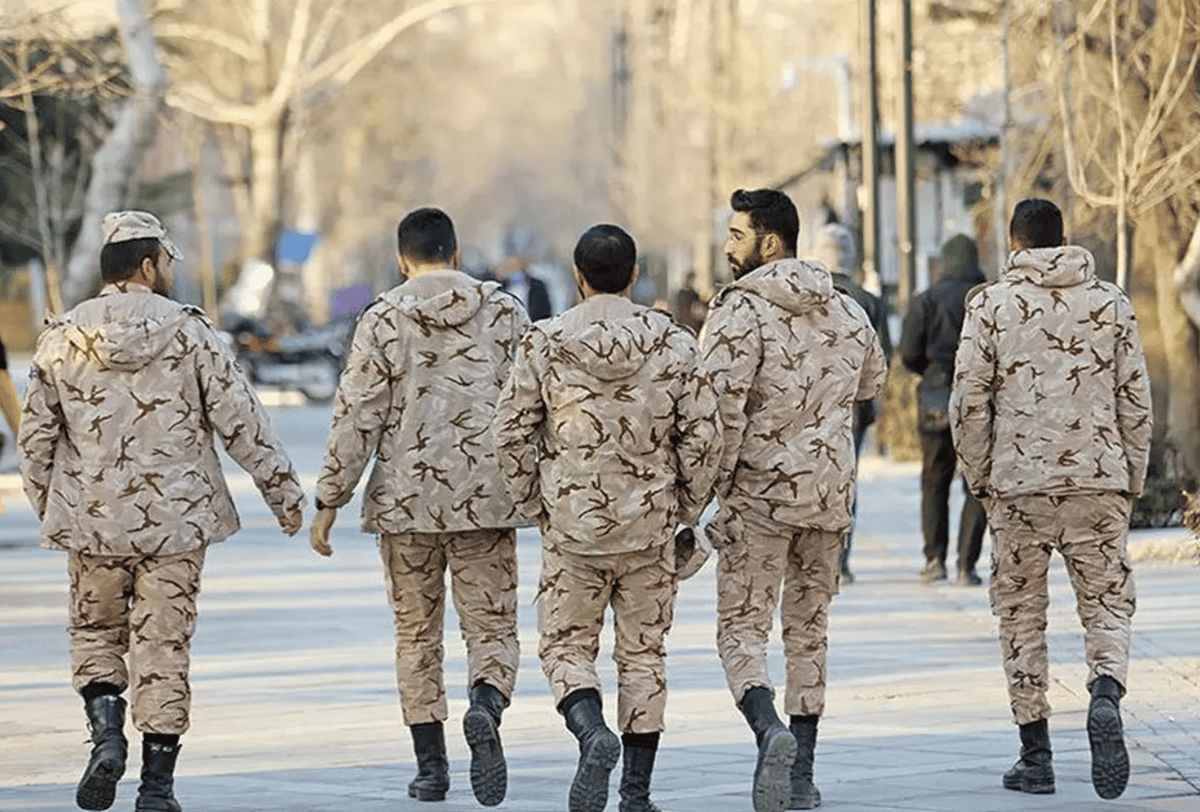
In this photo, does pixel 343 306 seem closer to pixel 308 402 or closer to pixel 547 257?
pixel 308 402

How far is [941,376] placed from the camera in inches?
637

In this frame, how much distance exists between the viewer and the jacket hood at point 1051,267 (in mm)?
9320

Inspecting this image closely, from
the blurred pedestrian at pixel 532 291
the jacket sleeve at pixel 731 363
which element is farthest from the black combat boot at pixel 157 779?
the blurred pedestrian at pixel 532 291

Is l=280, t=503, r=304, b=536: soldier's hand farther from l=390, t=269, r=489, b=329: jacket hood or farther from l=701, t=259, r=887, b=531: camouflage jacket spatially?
l=701, t=259, r=887, b=531: camouflage jacket

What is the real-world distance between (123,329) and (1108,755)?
3.08 m

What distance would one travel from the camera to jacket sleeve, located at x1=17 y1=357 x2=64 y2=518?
29.6ft

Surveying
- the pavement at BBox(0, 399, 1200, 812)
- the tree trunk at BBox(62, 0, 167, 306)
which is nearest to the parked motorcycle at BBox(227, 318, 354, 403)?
the tree trunk at BBox(62, 0, 167, 306)

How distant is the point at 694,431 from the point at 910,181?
18.8 m

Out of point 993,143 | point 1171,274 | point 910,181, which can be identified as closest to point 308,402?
point 993,143

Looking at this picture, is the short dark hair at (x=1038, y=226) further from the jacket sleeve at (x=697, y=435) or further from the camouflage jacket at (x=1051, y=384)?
the jacket sleeve at (x=697, y=435)

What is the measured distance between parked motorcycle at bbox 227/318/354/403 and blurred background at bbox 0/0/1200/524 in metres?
2.53

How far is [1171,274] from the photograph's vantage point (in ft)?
67.7

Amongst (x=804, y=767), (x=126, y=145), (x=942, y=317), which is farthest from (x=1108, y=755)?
(x=126, y=145)

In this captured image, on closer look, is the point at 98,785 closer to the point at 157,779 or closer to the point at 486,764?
the point at 157,779
